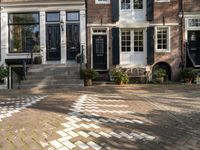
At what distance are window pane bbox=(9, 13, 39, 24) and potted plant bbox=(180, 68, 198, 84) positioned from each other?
935cm

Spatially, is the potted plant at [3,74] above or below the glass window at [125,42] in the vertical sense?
below

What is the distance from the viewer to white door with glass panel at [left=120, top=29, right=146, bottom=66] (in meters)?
18.0

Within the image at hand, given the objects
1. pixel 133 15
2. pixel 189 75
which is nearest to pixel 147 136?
pixel 189 75

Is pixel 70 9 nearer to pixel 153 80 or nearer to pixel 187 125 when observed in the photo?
pixel 153 80

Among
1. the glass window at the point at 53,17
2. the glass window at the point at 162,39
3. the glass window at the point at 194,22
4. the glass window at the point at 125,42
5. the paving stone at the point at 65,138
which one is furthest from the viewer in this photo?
the glass window at the point at 53,17

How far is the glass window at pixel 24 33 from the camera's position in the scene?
60.7ft

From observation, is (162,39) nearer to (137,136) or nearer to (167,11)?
(167,11)

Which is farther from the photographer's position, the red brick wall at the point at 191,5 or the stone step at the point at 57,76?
the red brick wall at the point at 191,5

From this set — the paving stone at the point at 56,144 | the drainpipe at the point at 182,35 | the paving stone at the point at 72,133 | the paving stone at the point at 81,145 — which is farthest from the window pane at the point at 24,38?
the paving stone at the point at 81,145

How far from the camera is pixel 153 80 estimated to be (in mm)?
16984

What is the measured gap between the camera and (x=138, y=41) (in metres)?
18.3

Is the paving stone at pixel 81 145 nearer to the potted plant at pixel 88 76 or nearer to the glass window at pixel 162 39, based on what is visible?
the potted plant at pixel 88 76

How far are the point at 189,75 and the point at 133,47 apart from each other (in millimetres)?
3803

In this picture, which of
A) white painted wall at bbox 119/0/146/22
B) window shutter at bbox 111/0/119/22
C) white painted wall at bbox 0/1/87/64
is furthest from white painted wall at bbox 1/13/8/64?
white painted wall at bbox 119/0/146/22
